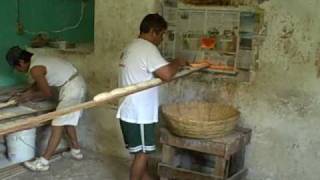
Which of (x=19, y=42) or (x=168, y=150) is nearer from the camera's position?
(x=168, y=150)

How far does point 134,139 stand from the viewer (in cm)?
307

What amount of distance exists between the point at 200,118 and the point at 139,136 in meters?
0.50

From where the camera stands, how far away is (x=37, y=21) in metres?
4.50

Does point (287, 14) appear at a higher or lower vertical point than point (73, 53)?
higher

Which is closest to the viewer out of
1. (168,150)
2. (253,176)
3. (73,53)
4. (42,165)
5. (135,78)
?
(135,78)

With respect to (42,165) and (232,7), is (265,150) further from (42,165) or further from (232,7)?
(42,165)

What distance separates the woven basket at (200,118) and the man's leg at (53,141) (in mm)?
991

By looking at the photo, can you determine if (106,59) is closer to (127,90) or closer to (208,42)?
(208,42)

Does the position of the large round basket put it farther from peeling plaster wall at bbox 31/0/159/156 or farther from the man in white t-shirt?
the man in white t-shirt

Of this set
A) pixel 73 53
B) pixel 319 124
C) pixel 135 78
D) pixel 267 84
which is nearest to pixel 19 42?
pixel 73 53

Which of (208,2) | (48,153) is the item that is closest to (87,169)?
(48,153)

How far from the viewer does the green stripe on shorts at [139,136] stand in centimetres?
306

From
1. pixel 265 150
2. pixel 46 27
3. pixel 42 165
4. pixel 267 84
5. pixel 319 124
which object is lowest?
pixel 42 165

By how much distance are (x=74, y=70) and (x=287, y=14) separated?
5.66 feet
